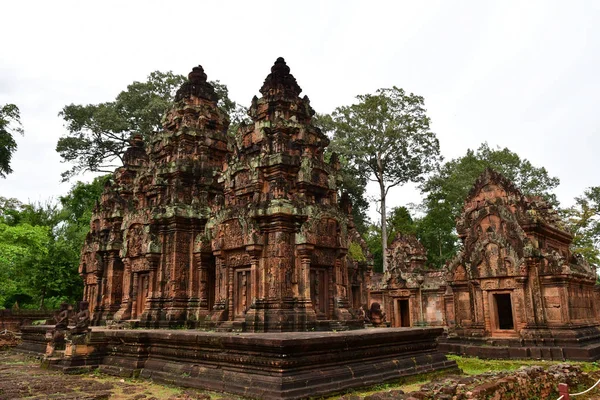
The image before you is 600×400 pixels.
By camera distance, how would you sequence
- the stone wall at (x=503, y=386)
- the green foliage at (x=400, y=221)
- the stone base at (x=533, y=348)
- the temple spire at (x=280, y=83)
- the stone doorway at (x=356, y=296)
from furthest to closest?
the green foliage at (x=400, y=221)
the stone doorway at (x=356, y=296)
the stone base at (x=533, y=348)
the temple spire at (x=280, y=83)
the stone wall at (x=503, y=386)

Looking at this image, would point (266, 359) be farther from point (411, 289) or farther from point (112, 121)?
point (112, 121)

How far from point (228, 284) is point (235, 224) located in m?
1.49

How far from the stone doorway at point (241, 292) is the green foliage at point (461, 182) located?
87.6 feet

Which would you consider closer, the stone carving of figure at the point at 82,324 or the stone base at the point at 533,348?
the stone carving of figure at the point at 82,324

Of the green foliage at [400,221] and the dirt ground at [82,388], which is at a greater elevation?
the green foliage at [400,221]

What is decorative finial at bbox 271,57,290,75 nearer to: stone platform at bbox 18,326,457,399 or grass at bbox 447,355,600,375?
stone platform at bbox 18,326,457,399

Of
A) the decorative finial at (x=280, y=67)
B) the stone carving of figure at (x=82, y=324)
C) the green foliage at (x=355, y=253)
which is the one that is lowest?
the stone carving of figure at (x=82, y=324)

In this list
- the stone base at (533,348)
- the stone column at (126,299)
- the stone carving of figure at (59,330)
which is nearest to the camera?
the stone carving of figure at (59,330)

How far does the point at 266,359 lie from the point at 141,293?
27.3 feet

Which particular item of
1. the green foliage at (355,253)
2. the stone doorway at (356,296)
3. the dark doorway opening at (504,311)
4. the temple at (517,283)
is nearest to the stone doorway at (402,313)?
the dark doorway opening at (504,311)

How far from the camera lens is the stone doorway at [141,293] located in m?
14.3

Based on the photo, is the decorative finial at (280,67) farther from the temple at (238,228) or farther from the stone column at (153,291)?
the stone column at (153,291)

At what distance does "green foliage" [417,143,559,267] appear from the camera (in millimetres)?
34844

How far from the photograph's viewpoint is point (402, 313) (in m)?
22.8
